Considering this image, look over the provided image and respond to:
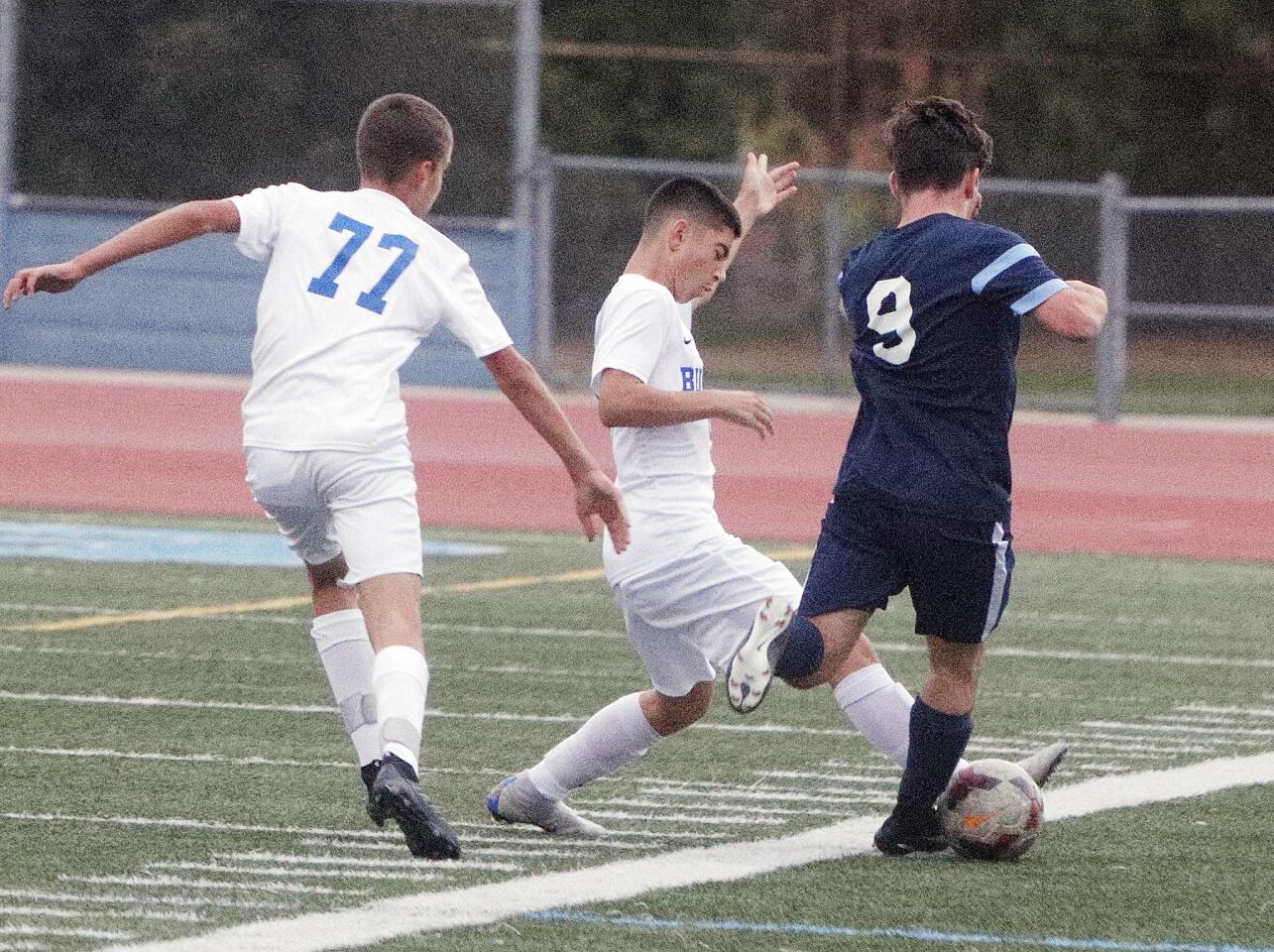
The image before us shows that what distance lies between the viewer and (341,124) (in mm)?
24656

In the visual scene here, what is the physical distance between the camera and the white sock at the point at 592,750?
22.4 feet

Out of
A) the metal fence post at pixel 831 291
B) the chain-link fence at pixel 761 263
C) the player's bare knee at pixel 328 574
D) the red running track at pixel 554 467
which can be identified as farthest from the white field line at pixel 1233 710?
the metal fence post at pixel 831 291

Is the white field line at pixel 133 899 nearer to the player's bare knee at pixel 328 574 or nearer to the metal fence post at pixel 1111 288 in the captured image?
the player's bare knee at pixel 328 574

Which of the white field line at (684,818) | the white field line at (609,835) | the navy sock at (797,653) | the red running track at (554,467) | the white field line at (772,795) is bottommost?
the red running track at (554,467)

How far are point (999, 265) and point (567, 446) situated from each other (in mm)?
1074

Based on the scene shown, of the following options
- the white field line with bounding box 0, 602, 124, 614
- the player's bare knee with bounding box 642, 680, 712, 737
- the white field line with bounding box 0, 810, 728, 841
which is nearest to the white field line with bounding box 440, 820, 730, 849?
the white field line with bounding box 0, 810, 728, 841

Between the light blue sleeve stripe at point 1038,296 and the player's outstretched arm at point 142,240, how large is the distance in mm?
1848

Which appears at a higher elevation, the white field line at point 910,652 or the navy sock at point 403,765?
the navy sock at point 403,765

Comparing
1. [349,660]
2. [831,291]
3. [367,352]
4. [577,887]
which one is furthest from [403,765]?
[831,291]

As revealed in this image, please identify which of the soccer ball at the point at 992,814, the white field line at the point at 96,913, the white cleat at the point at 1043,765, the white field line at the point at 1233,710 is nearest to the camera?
the white field line at the point at 96,913

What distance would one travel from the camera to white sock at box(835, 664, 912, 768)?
22.5 ft

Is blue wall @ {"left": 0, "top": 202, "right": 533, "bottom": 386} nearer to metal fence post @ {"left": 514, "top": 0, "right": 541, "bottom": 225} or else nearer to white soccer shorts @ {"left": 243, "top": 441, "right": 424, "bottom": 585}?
metal fence post @ {"left": 514, "top": 0, "right": 541, "bottom": 225}

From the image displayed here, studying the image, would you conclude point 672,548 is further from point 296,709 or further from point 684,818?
point 296,709

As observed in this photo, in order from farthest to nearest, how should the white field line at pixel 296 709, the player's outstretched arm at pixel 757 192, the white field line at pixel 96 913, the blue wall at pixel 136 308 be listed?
the blue wall at pixel 136 308 → the white field line at pixel 296 709 → the player's outstretched arm at pixel 757 192 → the white field line at pixel 96 913
